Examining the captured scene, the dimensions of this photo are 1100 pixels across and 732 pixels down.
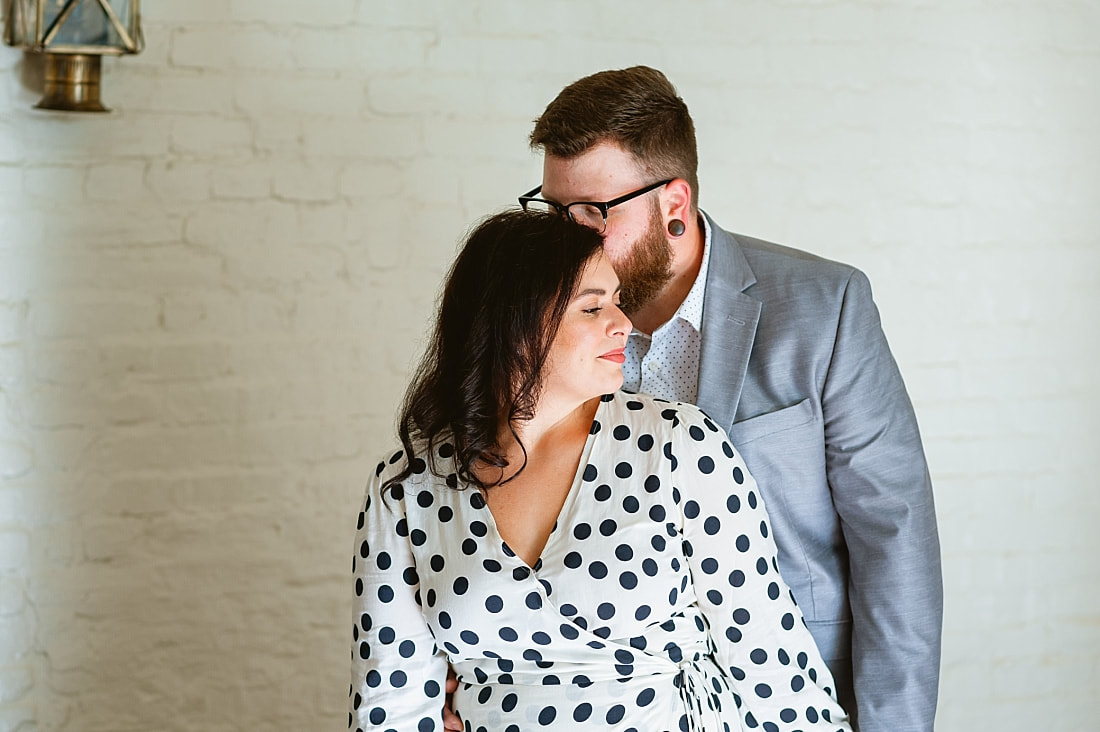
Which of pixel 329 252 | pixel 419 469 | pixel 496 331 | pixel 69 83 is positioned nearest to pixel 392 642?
pixel 419 469

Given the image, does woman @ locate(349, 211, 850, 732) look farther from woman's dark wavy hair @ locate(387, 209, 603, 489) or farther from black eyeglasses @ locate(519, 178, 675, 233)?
black eyeglasses @ locate(519, 178, 675, 233)

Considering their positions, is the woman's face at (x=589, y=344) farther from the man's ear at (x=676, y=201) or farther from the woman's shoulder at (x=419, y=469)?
the man's ear at (x=676, y=201)

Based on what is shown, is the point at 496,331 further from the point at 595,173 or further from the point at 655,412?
the point at 595,173

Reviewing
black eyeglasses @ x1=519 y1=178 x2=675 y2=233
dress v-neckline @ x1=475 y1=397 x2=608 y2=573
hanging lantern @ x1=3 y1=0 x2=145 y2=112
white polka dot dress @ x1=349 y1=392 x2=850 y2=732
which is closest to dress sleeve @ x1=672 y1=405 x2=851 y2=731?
white polka dot dress @ x1=349 y1=392 x2=850 y2=732

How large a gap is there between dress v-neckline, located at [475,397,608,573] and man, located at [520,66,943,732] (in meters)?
0.29

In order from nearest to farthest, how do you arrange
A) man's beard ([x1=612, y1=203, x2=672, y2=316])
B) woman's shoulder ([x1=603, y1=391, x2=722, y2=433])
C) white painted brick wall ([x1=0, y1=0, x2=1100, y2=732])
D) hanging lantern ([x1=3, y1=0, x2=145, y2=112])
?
woman's shoulder ([x1=603, y1=391, x2=722, y2=433]), man's beard ([x1=612, y1=203, x2=672, y2=316]), hanging lantern ([x1=3, y1=0, x2=145, y2=112]), white painted brick wall ([x1=0, y1=0, x2=1100, y2=732])

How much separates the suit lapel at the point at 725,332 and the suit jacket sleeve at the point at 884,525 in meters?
0.16

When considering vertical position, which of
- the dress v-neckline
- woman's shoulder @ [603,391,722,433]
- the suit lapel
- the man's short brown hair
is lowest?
the dress v-neckline

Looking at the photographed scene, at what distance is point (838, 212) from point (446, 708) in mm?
1854

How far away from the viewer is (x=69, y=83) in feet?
8.34

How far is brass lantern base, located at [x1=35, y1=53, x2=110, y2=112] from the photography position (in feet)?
8.34

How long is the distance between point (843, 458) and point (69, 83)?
1.89 meters

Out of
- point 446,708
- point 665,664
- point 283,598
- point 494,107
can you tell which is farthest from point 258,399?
point 665,664

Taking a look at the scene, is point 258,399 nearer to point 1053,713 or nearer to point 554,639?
point 554,639
